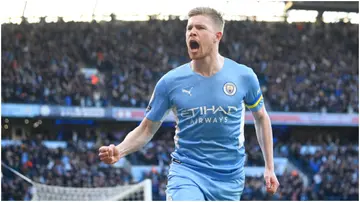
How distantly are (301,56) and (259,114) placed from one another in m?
29.5

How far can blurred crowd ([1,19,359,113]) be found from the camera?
27.7m

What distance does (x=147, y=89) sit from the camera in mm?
29062

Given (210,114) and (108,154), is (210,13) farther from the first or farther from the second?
(108,154)

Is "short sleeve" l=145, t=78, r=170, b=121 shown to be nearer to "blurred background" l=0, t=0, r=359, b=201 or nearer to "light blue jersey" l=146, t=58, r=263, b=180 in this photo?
"light blue jersey" l=146, t=58, r=263, b=180

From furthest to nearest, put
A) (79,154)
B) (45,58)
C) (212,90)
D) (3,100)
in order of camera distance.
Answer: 1. (45,58)
2. (3,100)
3. (79,154)
4. (212,90)

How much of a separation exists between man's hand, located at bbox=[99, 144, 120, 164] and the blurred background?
16816 mm

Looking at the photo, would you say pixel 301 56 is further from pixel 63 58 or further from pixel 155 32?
pixel 63 58

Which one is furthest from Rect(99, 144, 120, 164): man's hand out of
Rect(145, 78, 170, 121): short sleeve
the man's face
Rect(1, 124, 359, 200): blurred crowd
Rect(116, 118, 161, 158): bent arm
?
Rect(1, 124, 359, 200): blurred crowd

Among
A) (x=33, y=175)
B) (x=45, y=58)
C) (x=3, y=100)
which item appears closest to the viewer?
(x=33, y=175)

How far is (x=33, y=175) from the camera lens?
2264 centimetres

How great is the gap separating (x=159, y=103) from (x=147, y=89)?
78.9 ft

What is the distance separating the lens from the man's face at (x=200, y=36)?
4.81m

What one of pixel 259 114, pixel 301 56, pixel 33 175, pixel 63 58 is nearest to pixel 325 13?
pixel 301 56

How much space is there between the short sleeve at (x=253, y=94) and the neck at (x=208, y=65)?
252 millimetres
